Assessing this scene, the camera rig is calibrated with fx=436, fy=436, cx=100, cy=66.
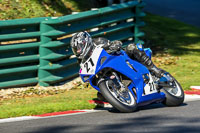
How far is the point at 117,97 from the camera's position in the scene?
6836mm

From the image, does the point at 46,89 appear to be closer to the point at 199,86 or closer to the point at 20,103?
the point at 20,103

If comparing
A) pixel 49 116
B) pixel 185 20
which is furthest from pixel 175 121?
pixel 185 20

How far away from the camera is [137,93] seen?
23.5 feet

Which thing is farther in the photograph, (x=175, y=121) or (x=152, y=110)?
(x=152, y=110)

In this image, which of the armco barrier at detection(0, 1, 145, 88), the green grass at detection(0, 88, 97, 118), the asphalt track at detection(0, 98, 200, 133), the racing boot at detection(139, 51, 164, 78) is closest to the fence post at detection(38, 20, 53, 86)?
the armco barrier at detection(0, 1, 145, 88)

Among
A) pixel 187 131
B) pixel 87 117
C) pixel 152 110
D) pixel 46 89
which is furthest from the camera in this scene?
pixel 46 89

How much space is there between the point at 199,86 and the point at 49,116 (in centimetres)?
376

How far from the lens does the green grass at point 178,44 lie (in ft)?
38.4

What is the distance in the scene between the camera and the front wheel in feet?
→ 22.0

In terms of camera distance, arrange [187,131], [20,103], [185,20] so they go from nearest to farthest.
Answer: [187,131] < [20,103] < [185,20]

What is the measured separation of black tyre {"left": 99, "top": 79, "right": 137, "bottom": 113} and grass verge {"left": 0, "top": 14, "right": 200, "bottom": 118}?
0.95m

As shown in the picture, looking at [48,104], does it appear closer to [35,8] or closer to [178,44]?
[35,8]

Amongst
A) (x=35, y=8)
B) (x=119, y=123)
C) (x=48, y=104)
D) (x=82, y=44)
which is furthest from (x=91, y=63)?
(x=35, y=8)

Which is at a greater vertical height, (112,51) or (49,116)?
(112,51)
